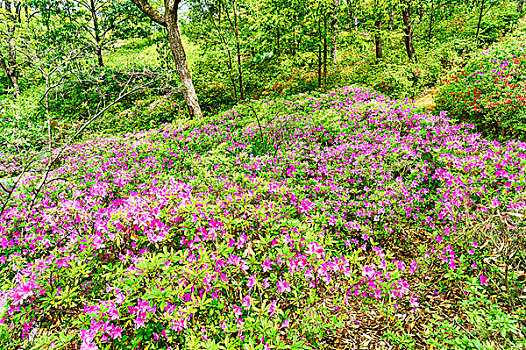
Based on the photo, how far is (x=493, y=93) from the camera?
5.47 metres

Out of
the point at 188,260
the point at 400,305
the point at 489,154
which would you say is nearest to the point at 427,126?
the point at 489,154

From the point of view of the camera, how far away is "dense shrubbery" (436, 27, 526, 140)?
508 cm

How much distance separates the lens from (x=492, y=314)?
260 cm

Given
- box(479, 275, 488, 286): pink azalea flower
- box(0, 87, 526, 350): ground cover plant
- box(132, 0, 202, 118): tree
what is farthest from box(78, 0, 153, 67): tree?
box(479, 275, 488, 286): pink azalea flower

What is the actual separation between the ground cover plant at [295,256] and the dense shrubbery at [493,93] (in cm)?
138

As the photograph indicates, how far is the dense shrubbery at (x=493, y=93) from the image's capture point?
5.08m

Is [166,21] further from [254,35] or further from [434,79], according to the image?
[434,79]

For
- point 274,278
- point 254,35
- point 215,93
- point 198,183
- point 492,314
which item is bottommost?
point 492,314

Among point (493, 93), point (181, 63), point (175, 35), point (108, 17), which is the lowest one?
point (493, 93)

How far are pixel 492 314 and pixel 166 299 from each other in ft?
10.7

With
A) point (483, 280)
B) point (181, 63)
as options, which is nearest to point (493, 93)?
point (483, 280)

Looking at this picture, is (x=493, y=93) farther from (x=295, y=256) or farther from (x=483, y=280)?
(x=295, y=256)

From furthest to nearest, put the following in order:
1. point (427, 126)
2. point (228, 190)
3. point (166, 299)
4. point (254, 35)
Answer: point (254, 35)
point (427, 126)
point (228, 190)
point (166, 299)

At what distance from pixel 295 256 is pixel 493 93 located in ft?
19.4
